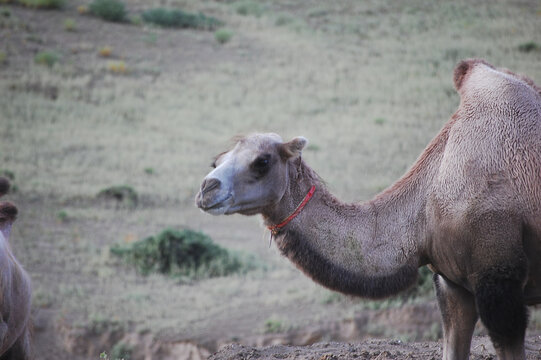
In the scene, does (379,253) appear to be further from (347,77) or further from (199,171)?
(347,77)

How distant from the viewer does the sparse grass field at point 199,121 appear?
48.8 ft

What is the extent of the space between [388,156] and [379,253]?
20.5 meters

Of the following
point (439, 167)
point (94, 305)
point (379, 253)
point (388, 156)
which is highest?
point (439, 167)

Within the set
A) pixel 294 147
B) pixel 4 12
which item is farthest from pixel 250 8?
pixel 294 147

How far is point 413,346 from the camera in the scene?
8125mm

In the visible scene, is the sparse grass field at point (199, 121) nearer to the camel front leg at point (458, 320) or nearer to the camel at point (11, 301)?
the camel front leg at point (458, 320)

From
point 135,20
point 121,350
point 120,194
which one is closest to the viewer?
point 121,350

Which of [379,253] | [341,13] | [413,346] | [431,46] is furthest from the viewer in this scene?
[341,13]

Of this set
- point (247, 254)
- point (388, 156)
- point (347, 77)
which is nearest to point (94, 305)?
point (247, 254)

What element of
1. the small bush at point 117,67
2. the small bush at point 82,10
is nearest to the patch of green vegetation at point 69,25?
the small bush at point 82,10

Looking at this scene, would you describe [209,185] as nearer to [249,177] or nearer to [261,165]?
[249,177]

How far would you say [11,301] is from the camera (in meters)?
6.93

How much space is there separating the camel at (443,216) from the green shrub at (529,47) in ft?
88.0

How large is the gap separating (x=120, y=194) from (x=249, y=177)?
18041 mm
